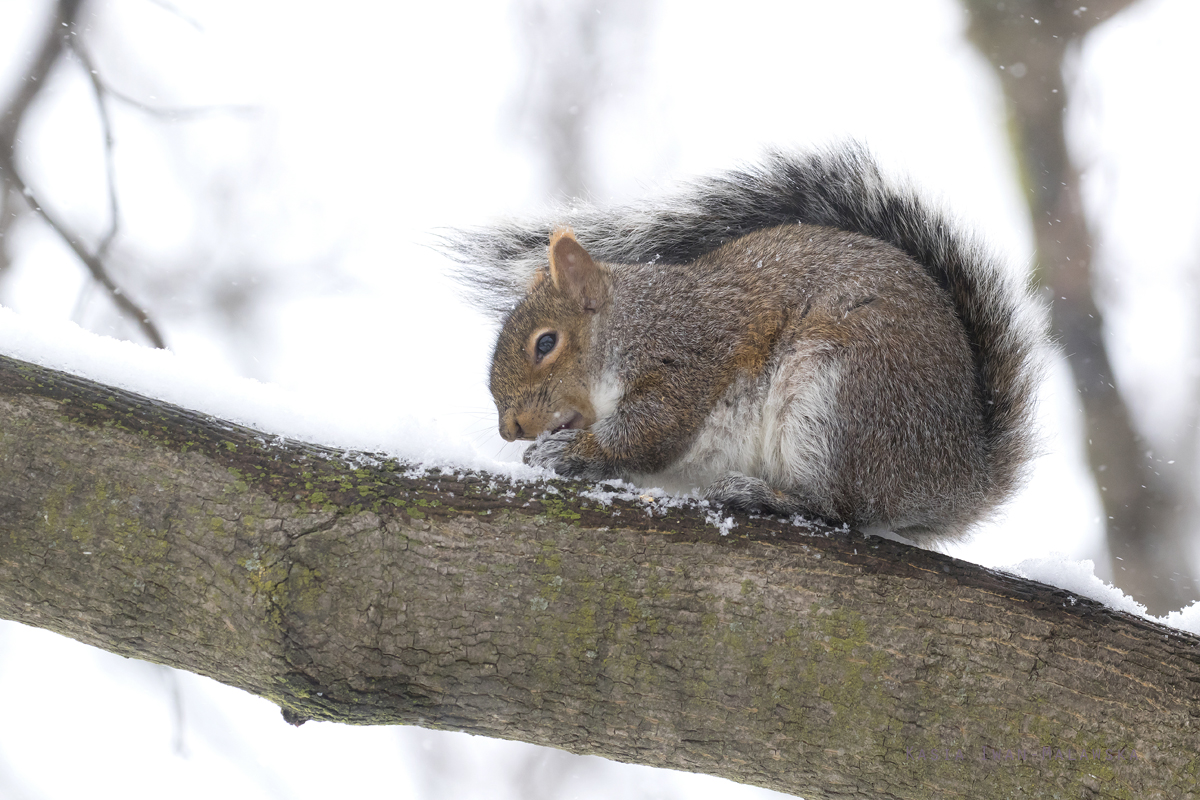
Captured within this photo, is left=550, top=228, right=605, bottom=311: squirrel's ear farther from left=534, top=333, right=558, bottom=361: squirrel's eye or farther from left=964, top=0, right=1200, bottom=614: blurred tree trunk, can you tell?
left=964, top=0, right=1200, bottom=614: blurred tree trunk

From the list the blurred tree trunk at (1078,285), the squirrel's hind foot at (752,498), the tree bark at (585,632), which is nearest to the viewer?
the tree bark at (585,632)

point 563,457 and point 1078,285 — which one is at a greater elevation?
point 1078,285

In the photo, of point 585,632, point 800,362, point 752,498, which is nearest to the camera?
point 585,632

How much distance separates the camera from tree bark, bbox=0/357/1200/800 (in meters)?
1.37

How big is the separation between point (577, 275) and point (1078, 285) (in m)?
1.79

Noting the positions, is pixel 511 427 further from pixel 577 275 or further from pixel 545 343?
pixel 577 275

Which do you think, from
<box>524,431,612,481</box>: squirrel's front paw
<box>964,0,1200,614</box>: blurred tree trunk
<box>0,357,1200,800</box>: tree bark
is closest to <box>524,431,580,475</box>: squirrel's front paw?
<box>524,431,612,481</box>: squirrel's front paw

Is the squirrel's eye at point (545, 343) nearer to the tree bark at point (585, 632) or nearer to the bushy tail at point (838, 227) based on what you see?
the bushy tail at point (838, 227)

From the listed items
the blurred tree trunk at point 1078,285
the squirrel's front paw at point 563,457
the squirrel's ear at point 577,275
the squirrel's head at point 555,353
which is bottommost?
the squirrel's front paw at point 563,457

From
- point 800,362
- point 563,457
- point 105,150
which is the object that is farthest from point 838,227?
point 105,150

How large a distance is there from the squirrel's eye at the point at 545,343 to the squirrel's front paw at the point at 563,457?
21cm

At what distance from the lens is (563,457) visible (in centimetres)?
203

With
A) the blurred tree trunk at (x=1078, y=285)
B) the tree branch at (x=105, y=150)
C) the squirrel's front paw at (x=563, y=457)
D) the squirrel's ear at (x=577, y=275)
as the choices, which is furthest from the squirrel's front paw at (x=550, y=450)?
the blurred tree trunk at (x=1078, y=285)

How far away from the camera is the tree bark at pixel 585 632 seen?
4.49 ft
